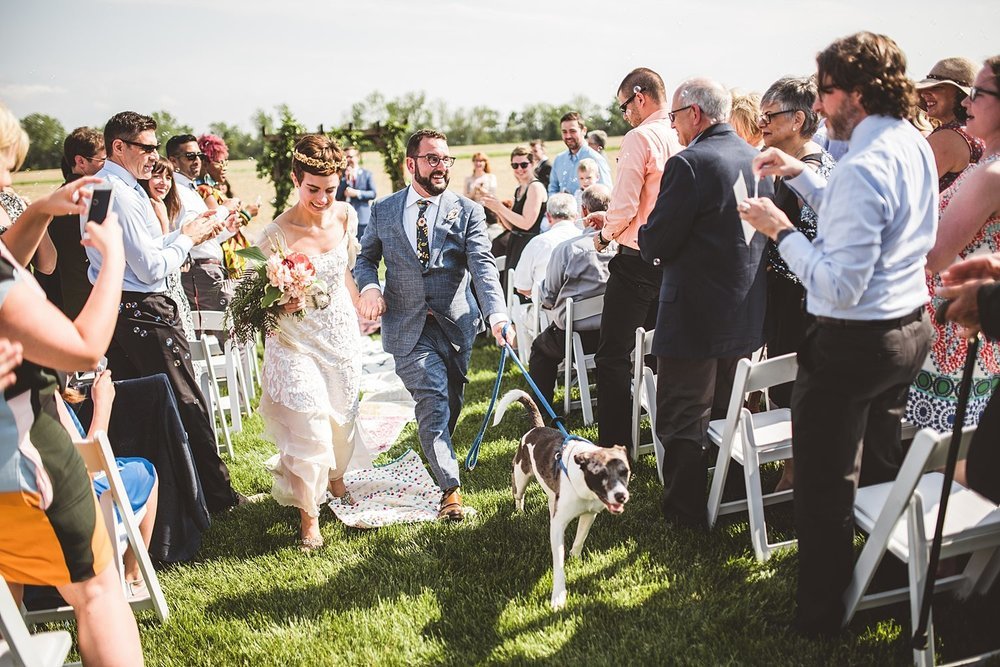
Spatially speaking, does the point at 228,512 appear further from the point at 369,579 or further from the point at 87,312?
the point at 87,312

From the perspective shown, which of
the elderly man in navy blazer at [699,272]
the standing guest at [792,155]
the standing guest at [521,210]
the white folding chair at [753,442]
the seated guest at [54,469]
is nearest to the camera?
the seated guest at [54,469]

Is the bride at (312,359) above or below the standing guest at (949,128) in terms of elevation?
below

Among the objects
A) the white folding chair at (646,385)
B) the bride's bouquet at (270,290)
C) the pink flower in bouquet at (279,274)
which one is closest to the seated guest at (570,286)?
the white folding chair at (646,385)

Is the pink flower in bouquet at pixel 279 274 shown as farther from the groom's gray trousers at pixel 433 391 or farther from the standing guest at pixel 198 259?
the standing guest at pixel 198 259

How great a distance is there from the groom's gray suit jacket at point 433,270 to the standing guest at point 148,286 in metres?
1.28

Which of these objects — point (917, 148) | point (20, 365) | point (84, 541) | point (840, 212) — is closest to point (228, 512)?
point (84, 541)

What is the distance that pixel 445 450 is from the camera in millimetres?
4785

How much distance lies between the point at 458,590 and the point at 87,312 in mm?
2446

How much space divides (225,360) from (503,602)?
4.03m

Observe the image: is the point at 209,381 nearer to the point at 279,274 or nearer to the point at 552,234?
the point at 279,274

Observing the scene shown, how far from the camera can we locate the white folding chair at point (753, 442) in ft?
11.8

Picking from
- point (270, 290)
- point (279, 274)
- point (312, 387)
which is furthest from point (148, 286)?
point (312, 387)

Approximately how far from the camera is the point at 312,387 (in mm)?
4480

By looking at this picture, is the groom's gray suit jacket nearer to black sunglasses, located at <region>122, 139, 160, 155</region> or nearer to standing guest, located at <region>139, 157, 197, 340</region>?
standing guest, located at <region>139, 157, 197, 340</region>
